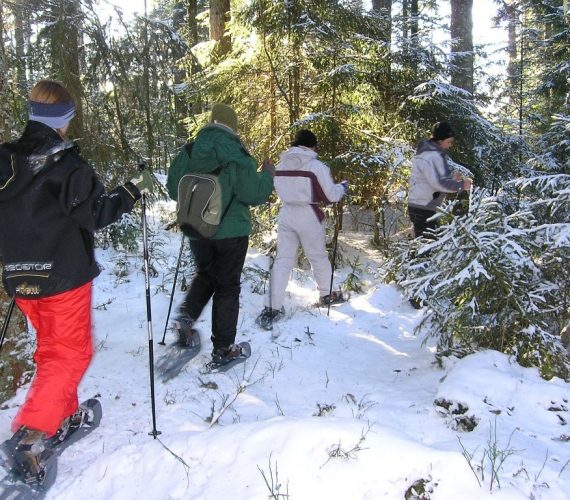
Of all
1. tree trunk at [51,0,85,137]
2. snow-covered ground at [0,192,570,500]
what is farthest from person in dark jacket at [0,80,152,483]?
tree trunk at [51,0,85,137]

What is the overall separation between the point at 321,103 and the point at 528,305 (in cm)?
493

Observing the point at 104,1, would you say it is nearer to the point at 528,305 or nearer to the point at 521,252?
the point at 521,252

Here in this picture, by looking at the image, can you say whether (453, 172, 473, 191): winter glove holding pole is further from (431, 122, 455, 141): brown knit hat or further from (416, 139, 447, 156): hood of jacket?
(431, 122, 455, 141): brown knit hat

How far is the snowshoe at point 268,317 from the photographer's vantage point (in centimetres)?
532

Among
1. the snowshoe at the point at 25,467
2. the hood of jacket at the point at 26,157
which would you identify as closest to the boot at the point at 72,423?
the snowshoe at the point at 25,467

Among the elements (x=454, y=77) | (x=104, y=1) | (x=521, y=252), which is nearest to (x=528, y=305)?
(x=521, y=252)

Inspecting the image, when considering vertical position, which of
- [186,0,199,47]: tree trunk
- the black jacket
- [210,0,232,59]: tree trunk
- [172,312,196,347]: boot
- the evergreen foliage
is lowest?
[172,312,196,347]: boot

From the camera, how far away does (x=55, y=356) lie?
288 cm

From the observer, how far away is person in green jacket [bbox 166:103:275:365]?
13.3ft

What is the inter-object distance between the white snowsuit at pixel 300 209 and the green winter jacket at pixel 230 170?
4.13 feet

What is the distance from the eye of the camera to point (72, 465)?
9.49ft

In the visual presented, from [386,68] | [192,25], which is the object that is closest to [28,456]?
[386,68]

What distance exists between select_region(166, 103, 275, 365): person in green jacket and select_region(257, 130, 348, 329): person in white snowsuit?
1073mm

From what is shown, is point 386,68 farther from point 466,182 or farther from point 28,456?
point 28,456
